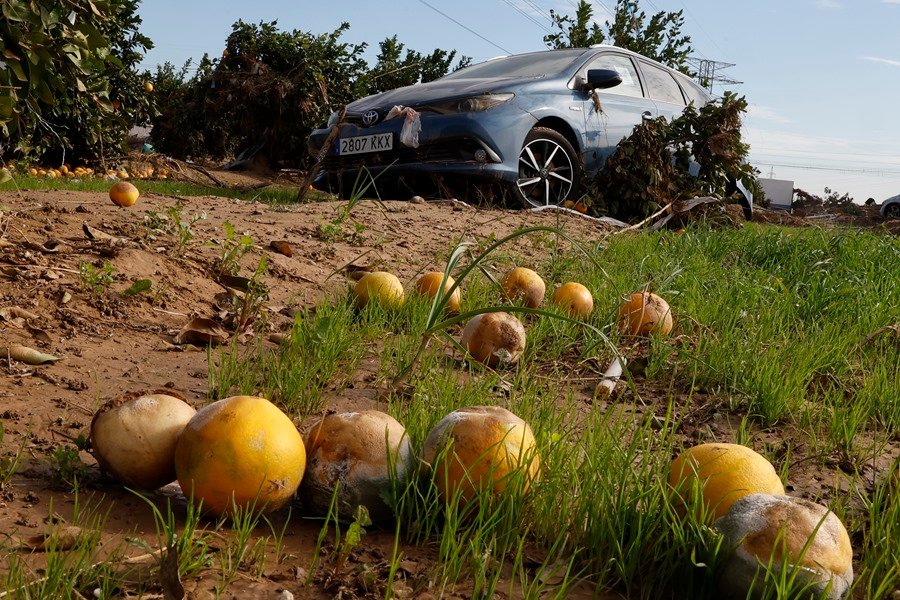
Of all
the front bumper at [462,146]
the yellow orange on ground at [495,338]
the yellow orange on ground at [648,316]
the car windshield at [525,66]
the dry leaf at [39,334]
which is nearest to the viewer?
the dry leaf at [39,334]

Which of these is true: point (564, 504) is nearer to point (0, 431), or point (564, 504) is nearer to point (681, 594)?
point (681, 594)

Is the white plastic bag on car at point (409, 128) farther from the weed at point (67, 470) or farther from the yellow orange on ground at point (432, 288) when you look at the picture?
the weed at point (67, 470)

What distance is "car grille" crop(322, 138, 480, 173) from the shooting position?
7.41 m

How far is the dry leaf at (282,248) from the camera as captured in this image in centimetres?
443

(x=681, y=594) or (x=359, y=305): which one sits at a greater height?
(x=359, y=305)

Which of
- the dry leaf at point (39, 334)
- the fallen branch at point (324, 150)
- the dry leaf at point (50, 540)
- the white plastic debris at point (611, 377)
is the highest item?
the fallen branch at point (324, 150)

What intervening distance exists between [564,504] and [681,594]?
0.28 m

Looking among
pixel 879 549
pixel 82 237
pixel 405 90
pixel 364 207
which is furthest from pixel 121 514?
pixel 405 90

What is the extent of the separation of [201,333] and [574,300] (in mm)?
1587

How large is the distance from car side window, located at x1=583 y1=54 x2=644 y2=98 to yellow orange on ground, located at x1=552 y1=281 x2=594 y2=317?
567cm

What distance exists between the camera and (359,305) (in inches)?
141

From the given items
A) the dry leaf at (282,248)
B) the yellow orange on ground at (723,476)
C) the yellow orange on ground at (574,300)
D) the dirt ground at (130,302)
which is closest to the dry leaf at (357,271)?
the dirt ground at (130,302)

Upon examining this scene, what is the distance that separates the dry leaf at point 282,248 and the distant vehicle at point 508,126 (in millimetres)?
2311

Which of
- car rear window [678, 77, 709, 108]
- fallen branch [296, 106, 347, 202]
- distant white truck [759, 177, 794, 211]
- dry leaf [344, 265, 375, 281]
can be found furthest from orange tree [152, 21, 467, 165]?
distant white truck [759, 177, 794, 211]
